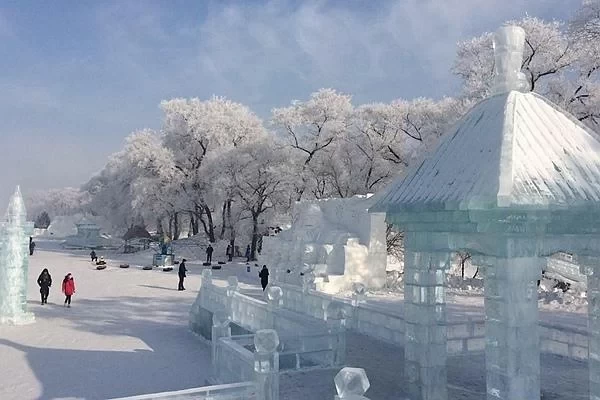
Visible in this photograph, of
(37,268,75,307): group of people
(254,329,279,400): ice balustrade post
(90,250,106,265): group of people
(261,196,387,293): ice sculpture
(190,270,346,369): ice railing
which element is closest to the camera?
(254,329,279,400): ice balustrade post

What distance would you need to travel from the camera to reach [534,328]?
568 centimetres

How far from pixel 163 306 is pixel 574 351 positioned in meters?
14.3

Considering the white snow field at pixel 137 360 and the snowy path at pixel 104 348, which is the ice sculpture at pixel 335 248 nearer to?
the snowy path at pixel 104 348

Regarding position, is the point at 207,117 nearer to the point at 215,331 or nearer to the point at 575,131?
the point at 215,331

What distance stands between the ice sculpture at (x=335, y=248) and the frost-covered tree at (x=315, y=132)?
1400cm

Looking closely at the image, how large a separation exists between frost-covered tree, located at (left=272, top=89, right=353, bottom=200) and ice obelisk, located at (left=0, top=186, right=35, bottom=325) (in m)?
24.2

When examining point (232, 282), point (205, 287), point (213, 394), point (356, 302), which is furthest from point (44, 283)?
point (213, 394)

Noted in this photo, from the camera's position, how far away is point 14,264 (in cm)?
1691

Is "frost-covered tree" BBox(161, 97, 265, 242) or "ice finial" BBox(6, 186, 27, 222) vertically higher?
"frost-covered tree" BBox(161, 97, 265, 242)

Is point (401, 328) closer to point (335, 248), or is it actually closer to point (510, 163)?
point (510, 163)

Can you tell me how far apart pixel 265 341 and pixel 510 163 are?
3855 mm

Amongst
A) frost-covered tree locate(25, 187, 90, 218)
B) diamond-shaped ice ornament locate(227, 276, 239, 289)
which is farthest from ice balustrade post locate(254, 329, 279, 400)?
frost-covered tree locate(25, 187, 90, 218)

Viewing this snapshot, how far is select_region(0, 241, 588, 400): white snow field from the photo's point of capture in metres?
8.49

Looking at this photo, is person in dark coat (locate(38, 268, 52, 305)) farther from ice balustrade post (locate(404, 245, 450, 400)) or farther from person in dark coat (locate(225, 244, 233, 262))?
person in dark coat (locate(225, 244, 233, 262))
